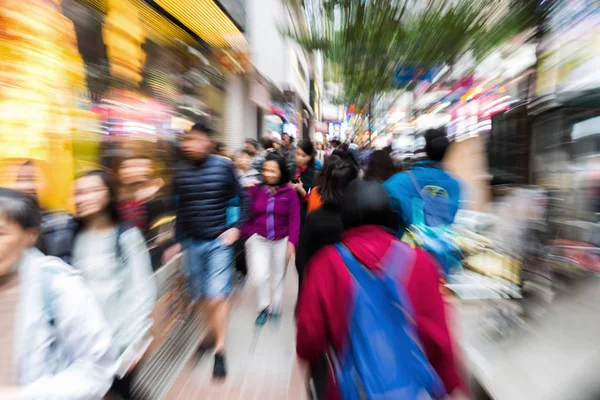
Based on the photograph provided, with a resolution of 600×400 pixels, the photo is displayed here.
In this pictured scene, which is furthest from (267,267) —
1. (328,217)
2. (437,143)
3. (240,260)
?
(437,143)

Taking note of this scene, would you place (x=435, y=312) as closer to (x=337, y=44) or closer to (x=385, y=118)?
(x=337, y=44)

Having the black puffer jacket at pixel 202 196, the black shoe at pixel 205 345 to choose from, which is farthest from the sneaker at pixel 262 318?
the black puffer jacket at pixel 202 196

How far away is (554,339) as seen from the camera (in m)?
3.27

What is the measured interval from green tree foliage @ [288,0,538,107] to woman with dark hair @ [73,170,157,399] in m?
4.65

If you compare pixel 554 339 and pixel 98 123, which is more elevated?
pixel 98 123

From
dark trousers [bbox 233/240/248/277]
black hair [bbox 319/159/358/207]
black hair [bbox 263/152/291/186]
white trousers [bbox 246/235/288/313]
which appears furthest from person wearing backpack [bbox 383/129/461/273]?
dark trousers [bbox 233/240/248/277]

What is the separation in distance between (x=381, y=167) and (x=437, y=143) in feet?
3.40

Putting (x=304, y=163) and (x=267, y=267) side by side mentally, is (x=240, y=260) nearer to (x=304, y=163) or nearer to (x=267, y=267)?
(x=267, y=267)

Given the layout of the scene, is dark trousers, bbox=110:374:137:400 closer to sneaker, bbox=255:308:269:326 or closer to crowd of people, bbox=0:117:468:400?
crowd of people, bbox=0:117:468:400

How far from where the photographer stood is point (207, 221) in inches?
137

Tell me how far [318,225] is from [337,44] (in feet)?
22.0

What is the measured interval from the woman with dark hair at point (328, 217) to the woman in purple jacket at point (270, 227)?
112 cm

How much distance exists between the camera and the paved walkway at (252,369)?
327 centimetres

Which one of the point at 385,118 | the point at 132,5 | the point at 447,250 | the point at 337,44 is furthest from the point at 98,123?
the point at 385,118
